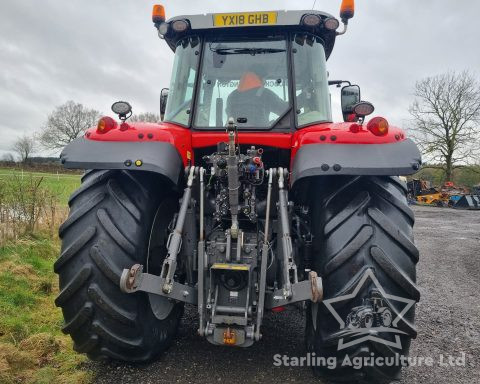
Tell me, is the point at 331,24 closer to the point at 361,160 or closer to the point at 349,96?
the point at 349,96

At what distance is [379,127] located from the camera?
2.44 meters

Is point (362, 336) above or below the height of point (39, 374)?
above

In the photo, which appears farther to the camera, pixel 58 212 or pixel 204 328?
pixel 58 212

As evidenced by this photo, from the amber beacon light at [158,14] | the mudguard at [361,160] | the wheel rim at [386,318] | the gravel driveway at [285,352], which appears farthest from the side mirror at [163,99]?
the wheel rim at [386,318]

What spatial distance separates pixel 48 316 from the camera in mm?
3699

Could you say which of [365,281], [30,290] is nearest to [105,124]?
[365,281]

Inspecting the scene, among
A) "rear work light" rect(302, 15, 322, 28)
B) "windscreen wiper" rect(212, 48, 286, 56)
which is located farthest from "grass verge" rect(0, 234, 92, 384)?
"rear work light" rect(302, 15, 322, 28)

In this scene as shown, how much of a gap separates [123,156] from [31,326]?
1947mm

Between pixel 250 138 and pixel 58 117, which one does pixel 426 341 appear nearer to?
pixel 250 138

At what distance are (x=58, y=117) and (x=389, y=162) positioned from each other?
52540 millimetres

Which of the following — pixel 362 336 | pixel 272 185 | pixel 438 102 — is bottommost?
pixel 362 336

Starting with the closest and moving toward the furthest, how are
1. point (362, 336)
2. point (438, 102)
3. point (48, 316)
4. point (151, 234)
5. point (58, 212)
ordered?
1. point (362, 336)
2. point (151, 234)
3. point (48, 316)
4. point (58, 212)
5. point (438, 102)

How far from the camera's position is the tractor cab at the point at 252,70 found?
3.07 metres

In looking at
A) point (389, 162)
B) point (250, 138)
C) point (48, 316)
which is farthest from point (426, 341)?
point (48, 316)
